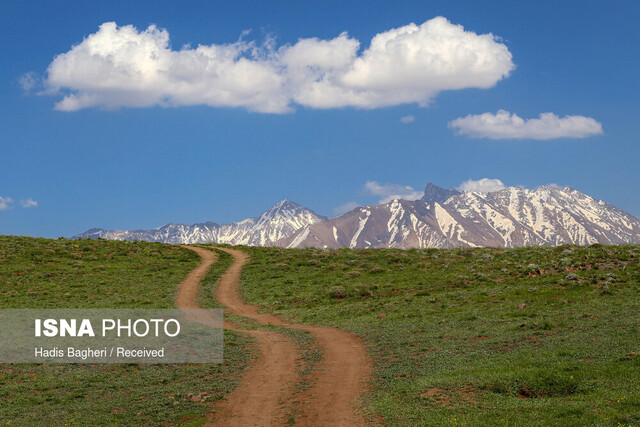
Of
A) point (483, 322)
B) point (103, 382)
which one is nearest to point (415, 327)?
point (483, 322)

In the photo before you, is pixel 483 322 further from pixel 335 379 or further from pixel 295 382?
pixel 295 382

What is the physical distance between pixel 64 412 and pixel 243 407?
686 cm

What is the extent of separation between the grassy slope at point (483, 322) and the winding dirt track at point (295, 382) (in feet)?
3.63

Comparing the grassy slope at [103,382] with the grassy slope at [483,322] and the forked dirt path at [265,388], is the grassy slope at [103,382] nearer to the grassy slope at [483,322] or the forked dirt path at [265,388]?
the forked dirt path at [265,388]

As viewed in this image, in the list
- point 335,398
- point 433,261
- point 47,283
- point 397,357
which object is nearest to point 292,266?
point 433,261

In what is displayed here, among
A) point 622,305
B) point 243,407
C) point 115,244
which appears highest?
point 115,244

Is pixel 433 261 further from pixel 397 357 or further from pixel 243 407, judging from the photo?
pixel 243 407

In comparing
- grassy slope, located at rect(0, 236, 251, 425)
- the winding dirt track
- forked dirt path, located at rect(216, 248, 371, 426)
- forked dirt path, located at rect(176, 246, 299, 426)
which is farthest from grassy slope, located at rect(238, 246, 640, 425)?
grassy slope, located at rect(0, 236, 251, 425)

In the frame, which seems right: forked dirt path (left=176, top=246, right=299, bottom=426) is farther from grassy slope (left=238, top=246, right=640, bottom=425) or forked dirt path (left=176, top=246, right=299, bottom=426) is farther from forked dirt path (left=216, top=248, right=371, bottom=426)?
grassy slope (left=238, top=246, right=640, bottom=425)

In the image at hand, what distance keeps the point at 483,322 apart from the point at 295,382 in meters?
15.0

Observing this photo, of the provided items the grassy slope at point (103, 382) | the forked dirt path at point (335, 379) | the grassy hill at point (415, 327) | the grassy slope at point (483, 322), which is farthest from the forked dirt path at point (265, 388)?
the grassy slope at point (483, 322)

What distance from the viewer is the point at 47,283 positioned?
173ft

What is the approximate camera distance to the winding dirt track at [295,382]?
19.2 m

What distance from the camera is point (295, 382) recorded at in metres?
23.8
